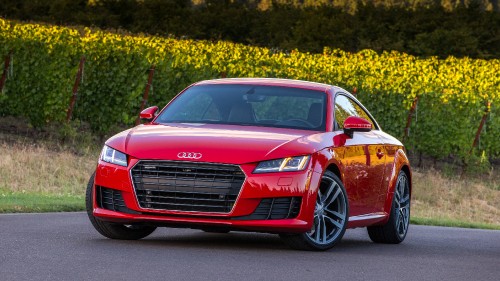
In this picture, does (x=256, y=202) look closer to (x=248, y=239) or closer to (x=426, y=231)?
(x=248, y=239)

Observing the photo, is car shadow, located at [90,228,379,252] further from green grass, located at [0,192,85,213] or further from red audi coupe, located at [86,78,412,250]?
green grass, located at [0,192,85,213]

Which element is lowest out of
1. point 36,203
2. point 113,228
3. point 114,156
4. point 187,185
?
point 36,203

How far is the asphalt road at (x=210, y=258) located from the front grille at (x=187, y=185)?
39cm

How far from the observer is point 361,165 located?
541 inches

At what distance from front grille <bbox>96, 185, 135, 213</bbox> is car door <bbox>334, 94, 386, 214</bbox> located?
2121mm

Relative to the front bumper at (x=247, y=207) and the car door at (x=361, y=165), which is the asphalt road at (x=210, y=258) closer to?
the front bumper at (x=247, y=207)

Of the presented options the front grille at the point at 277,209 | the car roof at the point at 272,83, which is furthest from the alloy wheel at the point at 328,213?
the car roof at the point at 272,83

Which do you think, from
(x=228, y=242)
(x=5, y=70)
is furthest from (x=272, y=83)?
(x=5, y=70)

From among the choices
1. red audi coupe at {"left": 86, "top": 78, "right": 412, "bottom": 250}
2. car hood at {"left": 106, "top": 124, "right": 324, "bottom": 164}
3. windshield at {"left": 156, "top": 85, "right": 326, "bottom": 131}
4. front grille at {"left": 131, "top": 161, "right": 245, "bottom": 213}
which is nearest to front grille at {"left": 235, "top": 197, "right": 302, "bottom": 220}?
red audi coupe at {"left": 86, "top": 78, "right": 412, "bottom": 250}

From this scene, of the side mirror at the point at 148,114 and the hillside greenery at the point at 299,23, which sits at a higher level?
the side mirror at the point at 148,114

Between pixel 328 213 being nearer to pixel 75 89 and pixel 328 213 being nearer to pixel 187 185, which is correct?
pixel 187 185

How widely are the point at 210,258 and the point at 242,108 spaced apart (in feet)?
7.71

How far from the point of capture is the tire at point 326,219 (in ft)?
41.1

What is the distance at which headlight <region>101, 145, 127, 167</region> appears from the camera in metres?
12.3
